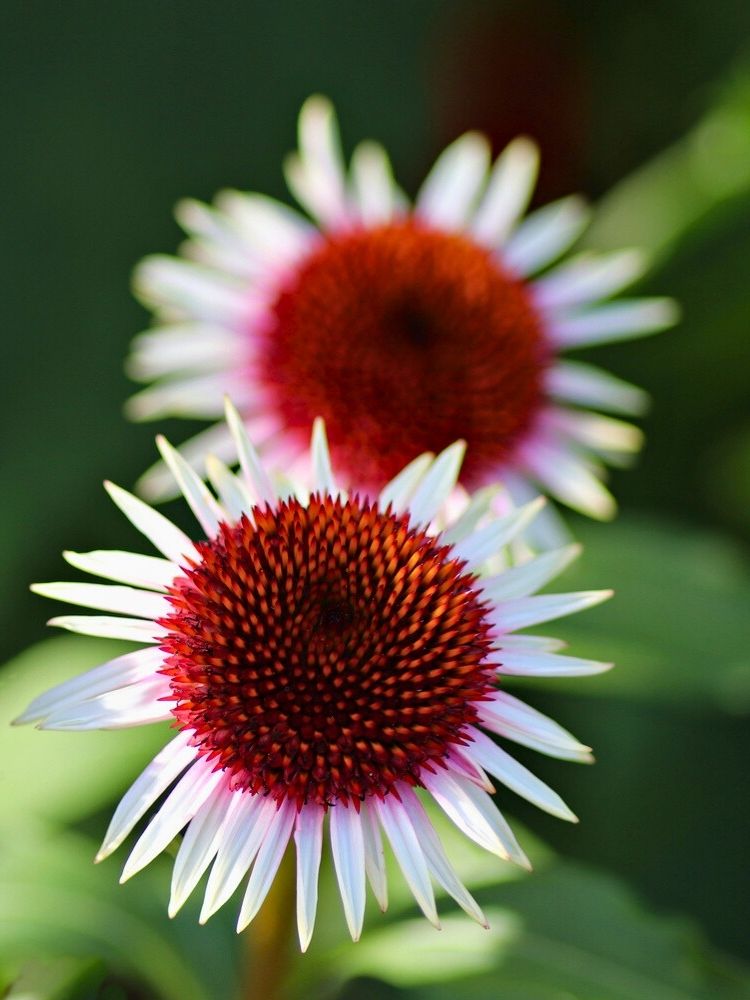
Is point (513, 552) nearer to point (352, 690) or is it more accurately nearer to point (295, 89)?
point (352, 690)

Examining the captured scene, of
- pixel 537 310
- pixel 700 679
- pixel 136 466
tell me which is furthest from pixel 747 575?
pixel 136 466

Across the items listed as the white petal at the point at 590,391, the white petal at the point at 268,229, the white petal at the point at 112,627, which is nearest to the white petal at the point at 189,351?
the white petal at the point at 268,229

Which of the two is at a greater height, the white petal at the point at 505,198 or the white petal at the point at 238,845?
the white petal at the point at 505,198

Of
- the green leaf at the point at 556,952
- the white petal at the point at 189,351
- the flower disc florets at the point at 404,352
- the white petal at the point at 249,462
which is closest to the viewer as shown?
the white petal at the point at 249,462

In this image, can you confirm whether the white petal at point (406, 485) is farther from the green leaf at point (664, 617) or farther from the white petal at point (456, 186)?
the white petal at point (456, 186)

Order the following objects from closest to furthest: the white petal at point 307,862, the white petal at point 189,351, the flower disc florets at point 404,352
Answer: the white petal at point 307,862 → the flower disc florets at point 404,352 → the white petal at point 189,351

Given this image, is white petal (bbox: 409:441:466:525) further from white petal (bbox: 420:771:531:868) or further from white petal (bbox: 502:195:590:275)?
white petal (bbox: 502:195:590:275)
